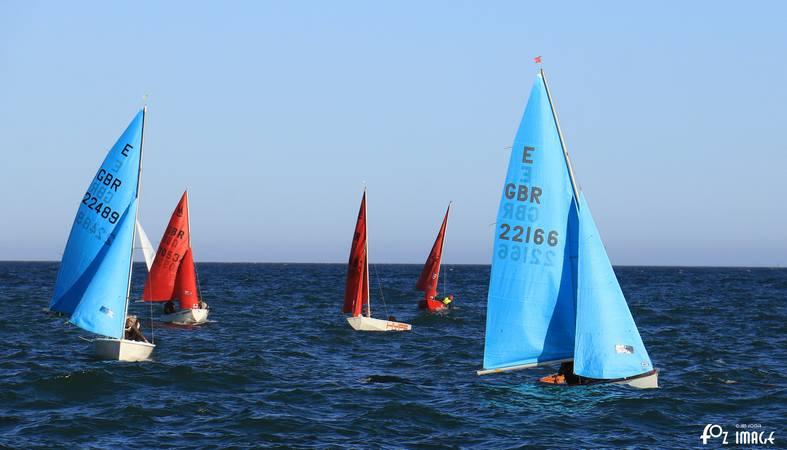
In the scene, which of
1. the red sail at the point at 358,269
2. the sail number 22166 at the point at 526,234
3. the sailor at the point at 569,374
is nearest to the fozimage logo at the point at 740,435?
the sailor at the point at 569,374

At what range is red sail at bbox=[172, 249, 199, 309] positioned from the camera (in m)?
47.9

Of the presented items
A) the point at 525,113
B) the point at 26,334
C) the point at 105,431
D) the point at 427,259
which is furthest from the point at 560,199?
the point at 427,259

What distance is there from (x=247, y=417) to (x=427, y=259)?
36591 millimetres

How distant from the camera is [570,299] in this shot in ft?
78.3

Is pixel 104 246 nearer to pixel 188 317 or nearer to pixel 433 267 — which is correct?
pixel 188 317

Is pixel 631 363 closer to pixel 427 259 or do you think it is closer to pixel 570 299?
pixel 570 299

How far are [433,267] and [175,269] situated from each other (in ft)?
56.9

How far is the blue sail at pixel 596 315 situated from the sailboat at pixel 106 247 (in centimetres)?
1461

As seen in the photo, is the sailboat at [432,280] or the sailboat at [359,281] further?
the sailboat at [432,280]

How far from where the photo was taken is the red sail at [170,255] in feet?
157

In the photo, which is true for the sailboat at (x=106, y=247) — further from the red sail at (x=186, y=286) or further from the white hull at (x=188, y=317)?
the red sail at (x=186, y=286)

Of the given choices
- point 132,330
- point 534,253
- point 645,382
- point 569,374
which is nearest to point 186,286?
point 132,330

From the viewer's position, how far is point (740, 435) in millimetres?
20922

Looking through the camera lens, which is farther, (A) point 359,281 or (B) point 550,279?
(A) point 359,281
